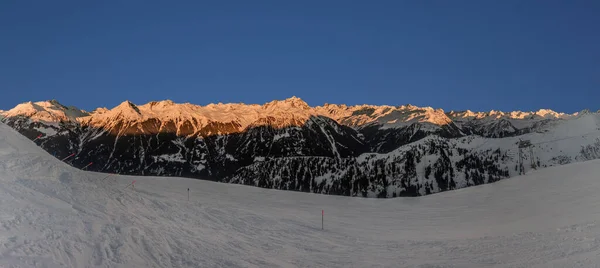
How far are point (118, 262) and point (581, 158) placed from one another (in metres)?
221

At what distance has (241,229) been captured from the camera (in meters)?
24.8

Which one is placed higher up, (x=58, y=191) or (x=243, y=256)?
(x=58, y=191)

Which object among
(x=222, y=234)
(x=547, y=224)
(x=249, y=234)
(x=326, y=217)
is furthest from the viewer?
(x=326, y=217)

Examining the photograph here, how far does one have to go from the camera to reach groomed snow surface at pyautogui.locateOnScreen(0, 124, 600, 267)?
49.3 feet

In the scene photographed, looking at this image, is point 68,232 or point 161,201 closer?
point 68,232

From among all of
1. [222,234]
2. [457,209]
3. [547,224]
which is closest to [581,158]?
[457,209]

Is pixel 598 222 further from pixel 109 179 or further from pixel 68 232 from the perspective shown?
pixel 109 179

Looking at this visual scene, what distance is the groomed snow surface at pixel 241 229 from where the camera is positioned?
49.3 ft

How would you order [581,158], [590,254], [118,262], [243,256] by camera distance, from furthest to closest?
[581,158] < [243,256] < [590,254] < [118,262]

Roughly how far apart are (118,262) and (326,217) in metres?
20.9

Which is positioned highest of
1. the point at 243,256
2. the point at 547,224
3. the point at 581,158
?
the point at 581,158

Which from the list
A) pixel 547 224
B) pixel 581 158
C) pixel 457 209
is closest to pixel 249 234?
pixel 547 224

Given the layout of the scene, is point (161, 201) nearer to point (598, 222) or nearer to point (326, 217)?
point (326, 217)

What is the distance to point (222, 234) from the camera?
889 inches
